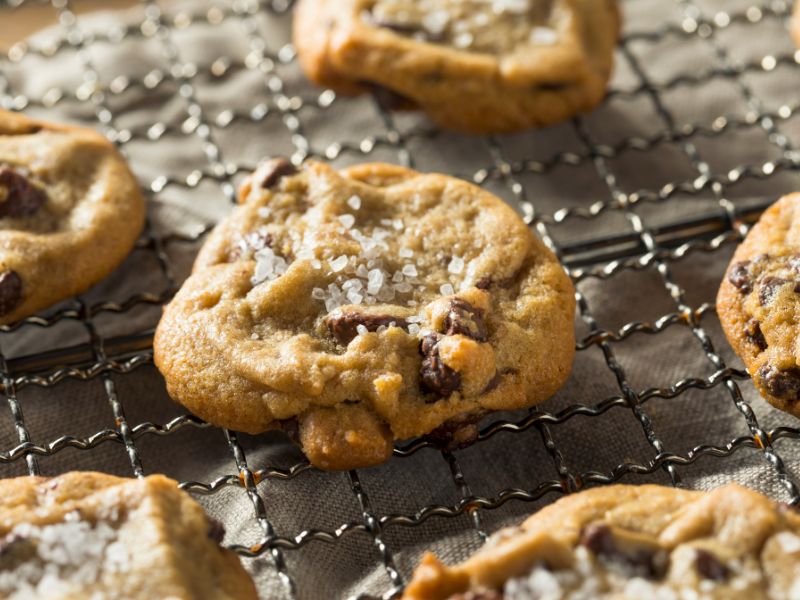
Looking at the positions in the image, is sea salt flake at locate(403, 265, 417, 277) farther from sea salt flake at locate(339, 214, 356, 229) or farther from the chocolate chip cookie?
the chocolate chip cookie

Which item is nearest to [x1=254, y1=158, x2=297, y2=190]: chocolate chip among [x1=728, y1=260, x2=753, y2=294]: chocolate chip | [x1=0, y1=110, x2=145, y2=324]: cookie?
[x1=0, y1=110, x2=145, y2=324]: cookie

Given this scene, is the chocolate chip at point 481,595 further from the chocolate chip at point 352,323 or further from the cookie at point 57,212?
the cookie at point 57,212

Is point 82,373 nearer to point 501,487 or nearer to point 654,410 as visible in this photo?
point 501,487

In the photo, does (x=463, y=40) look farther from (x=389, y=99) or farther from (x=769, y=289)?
(x=769, y=289)

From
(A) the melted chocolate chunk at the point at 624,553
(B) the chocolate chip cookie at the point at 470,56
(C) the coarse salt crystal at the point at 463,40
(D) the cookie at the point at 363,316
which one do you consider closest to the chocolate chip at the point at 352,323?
(D) the cookie at the point at 363,316

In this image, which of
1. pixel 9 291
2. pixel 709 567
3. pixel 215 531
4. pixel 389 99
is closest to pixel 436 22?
pixel 389 99

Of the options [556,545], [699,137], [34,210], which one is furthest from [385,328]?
[699,137]
